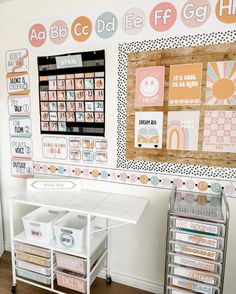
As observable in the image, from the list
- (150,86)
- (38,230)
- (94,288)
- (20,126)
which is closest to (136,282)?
(94,288)

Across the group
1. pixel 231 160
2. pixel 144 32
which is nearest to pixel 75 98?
pixel 144 32

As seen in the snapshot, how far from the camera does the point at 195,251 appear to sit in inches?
53.6

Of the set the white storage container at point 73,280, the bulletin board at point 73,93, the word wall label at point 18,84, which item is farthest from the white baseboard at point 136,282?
the word wall label at point 18,84

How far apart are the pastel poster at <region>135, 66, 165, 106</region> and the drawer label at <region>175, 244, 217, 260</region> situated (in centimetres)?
101

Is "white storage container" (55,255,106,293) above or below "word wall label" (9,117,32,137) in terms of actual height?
below

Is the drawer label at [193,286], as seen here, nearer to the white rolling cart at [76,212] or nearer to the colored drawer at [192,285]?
the colored drawer at [192,285]

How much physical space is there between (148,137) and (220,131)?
526 millimetres

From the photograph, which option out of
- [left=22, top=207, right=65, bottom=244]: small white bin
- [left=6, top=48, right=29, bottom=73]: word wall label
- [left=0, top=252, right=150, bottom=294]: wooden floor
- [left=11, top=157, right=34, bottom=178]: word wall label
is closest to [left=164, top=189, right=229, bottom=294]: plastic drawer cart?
[left=0, top=252, right=150, bottom=294]: wooden floor

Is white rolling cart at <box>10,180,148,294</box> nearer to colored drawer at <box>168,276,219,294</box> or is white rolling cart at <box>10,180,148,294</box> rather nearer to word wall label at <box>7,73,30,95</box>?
colored drawer at <box>168,276,219,294</box>

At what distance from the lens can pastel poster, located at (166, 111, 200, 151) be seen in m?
1.67

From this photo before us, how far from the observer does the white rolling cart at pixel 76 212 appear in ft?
5.28

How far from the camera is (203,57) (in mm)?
1597

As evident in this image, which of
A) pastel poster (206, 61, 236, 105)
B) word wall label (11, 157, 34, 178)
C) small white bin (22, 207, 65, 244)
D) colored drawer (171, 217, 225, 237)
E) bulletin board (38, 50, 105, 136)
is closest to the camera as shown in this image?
colored drawer (171, 217, 225, 237)

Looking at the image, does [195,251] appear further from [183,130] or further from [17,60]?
[17,60]
